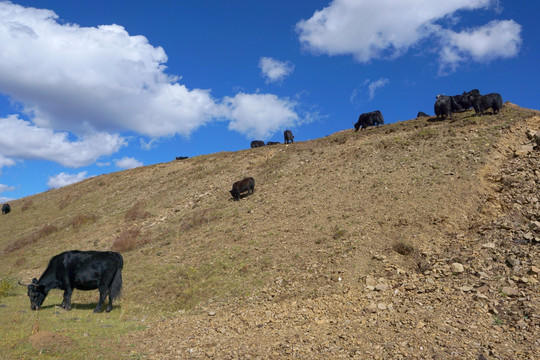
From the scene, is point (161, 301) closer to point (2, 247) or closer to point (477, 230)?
point (477, 230)

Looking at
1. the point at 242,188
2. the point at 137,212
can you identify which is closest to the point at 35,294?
the point at 242,188

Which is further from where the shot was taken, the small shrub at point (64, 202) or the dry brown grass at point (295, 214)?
the small shrub at point (64, 202)

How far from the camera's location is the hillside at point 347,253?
8.12m

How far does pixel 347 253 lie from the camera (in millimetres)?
12531

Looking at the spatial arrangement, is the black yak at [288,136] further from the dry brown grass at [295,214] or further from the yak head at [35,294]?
the yak head at [35,294]

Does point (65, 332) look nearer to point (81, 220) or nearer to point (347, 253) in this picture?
point (347, 253)

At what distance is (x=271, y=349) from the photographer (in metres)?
7.75

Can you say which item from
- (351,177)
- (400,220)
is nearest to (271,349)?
(400,220)

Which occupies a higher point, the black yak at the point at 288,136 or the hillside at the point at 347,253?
the black yak at the point at 288,136

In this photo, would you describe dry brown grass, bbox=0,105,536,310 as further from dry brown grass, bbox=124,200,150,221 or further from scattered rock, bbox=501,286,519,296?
scattered rock, bbox=501,286,519,296

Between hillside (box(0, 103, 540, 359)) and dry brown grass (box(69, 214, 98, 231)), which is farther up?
dry brown grass (box(69, 214, 98, 231))

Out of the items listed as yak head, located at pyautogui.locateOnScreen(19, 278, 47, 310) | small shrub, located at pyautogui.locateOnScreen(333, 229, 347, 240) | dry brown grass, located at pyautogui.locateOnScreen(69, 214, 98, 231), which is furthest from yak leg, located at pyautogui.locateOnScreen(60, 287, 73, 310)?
dry brown grass, located at pyautogui.locateOnScreen(69, 214, 98, 231)

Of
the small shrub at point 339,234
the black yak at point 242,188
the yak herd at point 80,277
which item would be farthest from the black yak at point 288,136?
the yak herd at point 80,277

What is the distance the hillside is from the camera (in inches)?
320
